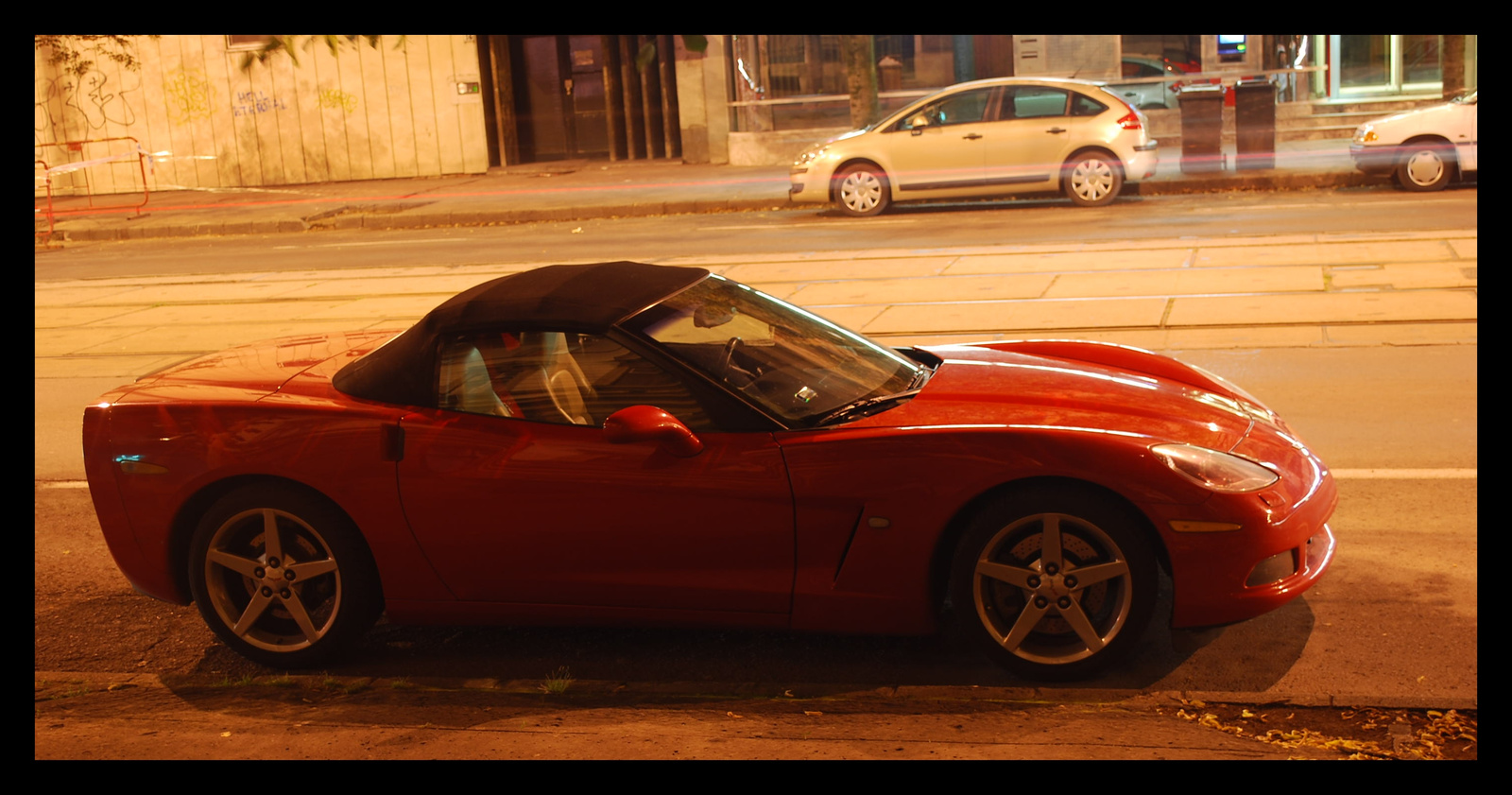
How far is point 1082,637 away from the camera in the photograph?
4219 millimetres

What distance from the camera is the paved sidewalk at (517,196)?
60.2 feet

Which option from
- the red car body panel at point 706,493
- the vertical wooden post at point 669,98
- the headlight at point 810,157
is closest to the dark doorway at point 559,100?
the vertical wooden post at point 669,98

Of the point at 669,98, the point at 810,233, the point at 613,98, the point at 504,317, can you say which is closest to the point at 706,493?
the point at 504,317

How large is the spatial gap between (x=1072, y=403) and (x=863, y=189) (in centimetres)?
1376

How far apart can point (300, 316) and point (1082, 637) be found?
31.3ft

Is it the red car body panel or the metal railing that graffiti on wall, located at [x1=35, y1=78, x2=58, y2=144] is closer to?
the metal railing

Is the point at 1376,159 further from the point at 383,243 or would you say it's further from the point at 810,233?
the point at 383,243

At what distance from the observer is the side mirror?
13.9 feet

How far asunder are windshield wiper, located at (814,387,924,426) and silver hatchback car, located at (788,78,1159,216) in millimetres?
13197

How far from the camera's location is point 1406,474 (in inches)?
244

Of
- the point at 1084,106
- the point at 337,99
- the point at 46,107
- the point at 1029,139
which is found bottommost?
the point at 1029,139

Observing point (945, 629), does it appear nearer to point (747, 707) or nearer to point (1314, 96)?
point (747, 707)

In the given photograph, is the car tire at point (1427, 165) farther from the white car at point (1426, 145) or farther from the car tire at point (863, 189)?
the car tire at point (863, 189)

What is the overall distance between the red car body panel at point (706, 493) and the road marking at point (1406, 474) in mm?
1572
